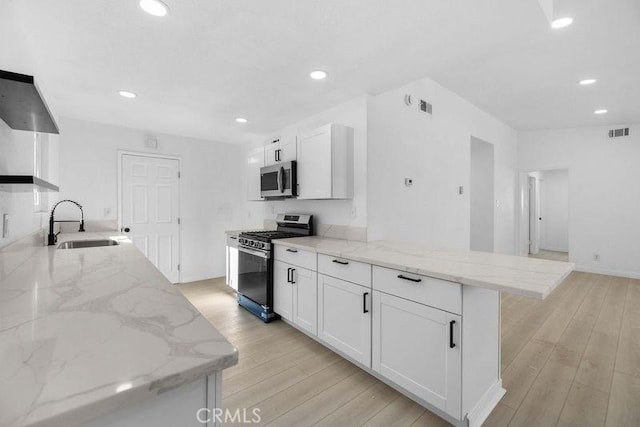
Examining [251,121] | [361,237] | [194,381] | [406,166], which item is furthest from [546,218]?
[194,381]

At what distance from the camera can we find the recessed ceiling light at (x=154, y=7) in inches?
62.5

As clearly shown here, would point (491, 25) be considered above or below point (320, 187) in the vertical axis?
above

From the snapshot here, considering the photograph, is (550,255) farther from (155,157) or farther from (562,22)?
(155,157)

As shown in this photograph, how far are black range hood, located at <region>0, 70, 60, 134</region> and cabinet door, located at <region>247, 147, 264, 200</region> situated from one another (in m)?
2.35

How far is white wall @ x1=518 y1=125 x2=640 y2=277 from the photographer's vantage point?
4926mm

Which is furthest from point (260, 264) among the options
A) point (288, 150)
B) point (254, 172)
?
point (254, 172)

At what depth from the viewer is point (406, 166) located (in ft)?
10.5

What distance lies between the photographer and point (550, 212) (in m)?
7.91

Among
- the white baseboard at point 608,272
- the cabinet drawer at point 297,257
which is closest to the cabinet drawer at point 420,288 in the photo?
the cabinet drawer at point 297,257

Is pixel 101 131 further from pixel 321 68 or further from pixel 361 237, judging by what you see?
pixel 361 237

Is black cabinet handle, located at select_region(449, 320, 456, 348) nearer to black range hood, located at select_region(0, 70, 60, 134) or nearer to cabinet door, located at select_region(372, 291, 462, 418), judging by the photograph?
cabinet door, located at select_region(372, 291, 462, 418)

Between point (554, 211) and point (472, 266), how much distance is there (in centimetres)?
816

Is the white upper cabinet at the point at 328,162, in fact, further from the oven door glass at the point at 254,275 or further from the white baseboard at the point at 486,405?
the white baseboard at the point at 486,405

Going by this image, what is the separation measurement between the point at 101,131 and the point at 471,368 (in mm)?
4824
